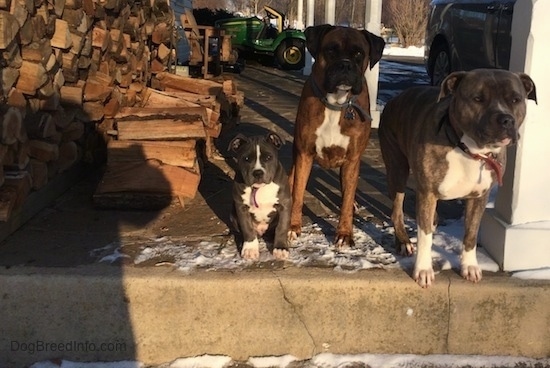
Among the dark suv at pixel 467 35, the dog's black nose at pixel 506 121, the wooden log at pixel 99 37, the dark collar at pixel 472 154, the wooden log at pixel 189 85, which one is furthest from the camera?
the wooden log at pixel 189 85

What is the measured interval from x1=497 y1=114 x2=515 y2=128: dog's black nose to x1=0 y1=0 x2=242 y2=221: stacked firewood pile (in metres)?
2.50

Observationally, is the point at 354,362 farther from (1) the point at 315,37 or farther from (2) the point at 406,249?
(1) the point at 315,37

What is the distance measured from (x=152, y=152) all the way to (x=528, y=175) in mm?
2756

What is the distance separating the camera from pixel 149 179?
430 cm

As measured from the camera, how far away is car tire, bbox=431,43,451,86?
8133 mm

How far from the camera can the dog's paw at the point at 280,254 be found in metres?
3.38

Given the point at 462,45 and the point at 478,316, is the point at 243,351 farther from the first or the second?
the point at 462,45

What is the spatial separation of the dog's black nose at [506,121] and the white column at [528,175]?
0.53 m

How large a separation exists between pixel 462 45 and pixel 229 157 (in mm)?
3688

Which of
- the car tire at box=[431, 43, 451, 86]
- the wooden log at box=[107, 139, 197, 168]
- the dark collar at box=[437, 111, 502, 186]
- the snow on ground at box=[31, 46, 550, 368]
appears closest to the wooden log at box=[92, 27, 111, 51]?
the wooden log at box=[107, 139, 197, 168]

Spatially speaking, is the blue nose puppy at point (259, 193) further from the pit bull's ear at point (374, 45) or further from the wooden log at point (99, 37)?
the wooden log at point (99, 37)

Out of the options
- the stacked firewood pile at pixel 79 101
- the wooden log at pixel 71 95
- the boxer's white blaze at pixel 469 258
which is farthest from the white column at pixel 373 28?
the boxer's white blaze at pixel 469 258

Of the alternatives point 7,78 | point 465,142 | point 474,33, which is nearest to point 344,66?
point 465,142

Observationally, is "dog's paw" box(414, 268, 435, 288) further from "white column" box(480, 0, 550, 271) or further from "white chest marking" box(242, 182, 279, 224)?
"white chest marking" box(242, 182, 279, 224)
